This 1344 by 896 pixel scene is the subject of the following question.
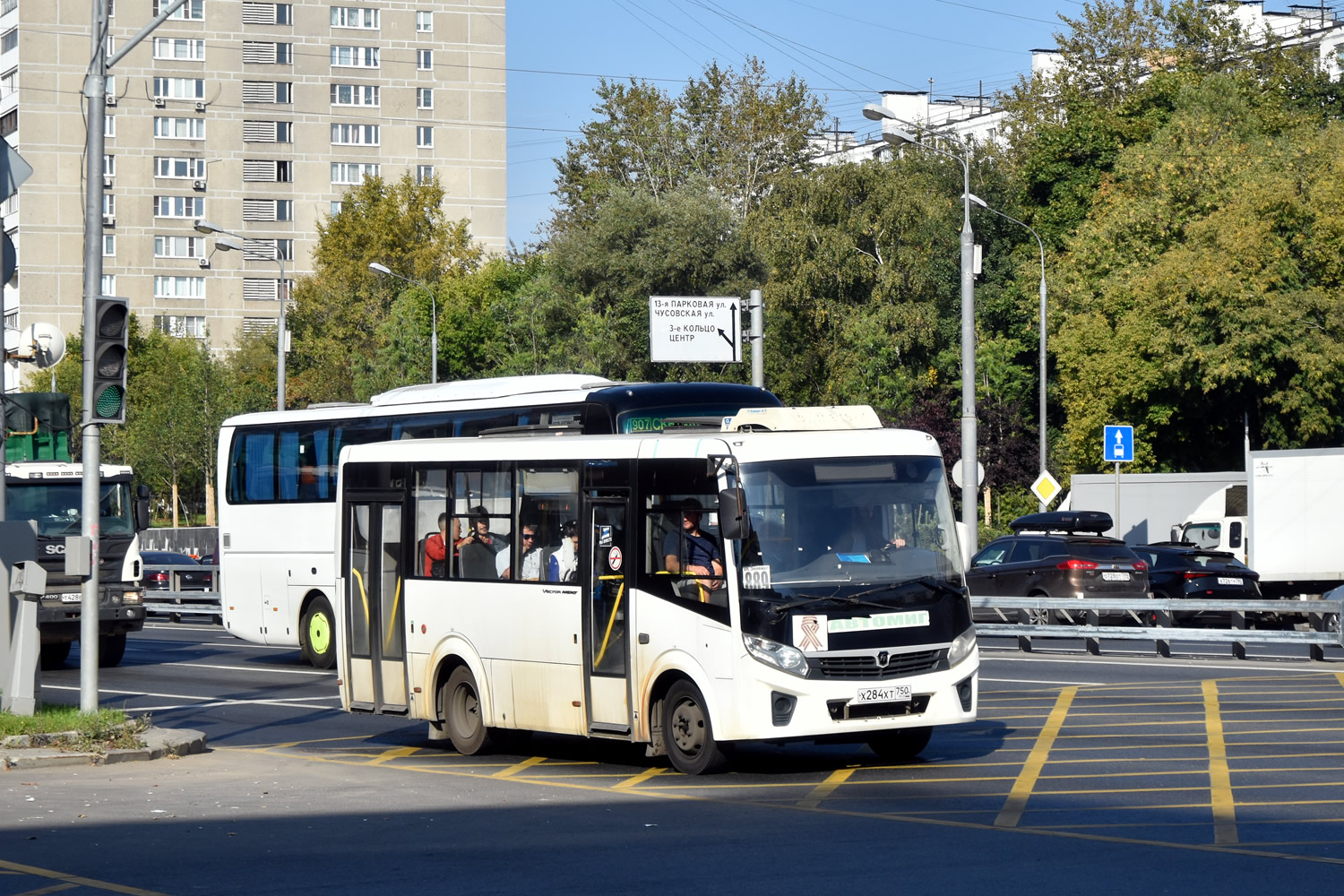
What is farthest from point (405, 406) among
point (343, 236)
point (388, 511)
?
point (343, 236)

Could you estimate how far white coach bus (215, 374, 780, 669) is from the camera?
22125mm

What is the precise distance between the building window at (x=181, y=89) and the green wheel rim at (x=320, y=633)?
80.6 metres

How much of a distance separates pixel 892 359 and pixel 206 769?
56410 millimetres

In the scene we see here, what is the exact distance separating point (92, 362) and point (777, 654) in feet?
20.7

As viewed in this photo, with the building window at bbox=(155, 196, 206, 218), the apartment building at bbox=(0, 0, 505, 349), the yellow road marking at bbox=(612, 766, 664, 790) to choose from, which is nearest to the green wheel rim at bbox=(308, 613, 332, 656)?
the yellow road marking at bbox=(612, 766, 664, 790)

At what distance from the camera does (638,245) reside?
65938mm

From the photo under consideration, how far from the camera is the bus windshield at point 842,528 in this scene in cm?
1266

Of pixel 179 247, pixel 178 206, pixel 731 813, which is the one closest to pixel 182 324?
pixel 179 247

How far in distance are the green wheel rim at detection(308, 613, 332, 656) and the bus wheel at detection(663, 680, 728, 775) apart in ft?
40.9

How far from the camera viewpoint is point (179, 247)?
4006 inches

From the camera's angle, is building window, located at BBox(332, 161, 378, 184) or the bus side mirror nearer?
the bus side mirror

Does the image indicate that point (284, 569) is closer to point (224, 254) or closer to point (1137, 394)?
point (1137, 394)

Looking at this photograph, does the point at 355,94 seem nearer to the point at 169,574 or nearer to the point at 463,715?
the point at 169,574

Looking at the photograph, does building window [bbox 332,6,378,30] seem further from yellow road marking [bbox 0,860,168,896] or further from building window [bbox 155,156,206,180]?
yellow road marking [bbox 0,860,168,896]
